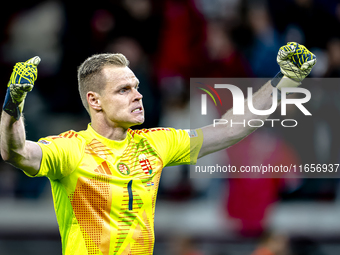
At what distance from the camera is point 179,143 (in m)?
3.97

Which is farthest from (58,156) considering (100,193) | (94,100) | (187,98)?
(187,98)

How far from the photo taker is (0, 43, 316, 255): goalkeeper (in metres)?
3.09

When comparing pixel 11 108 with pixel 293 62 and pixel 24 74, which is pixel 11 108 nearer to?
pixel 24 74

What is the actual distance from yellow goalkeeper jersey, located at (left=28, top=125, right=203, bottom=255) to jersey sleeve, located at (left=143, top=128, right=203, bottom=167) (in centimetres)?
26

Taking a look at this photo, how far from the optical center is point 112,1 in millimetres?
7988

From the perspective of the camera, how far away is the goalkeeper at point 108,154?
3.09 m

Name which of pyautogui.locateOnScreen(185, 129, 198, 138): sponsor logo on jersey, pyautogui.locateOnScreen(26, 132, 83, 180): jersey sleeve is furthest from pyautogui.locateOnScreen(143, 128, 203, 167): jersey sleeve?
pyautogui.locateOnScreen(26, 132, 83, 180): jersey sleeve

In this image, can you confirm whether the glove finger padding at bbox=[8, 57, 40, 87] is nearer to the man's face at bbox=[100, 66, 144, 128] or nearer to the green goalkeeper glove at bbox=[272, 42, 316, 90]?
the man's face at bbox=[100, 66, 144, 128]

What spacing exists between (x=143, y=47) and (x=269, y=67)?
7.04 feet

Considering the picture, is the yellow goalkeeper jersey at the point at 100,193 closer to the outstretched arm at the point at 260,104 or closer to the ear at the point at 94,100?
the ear at the point at 94,100

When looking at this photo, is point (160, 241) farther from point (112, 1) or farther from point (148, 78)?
point (112, 1)

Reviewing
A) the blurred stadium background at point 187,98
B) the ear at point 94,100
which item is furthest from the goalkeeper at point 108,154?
the blurred stadium background at point 187,98

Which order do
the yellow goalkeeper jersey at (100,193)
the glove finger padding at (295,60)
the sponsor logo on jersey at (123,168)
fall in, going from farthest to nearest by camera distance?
the glove finger padding at (295,60), the sponsor logo on jersey at (123,168), the yellow goalkeeper jersey at (100,193)

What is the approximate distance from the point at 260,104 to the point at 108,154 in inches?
54.9
